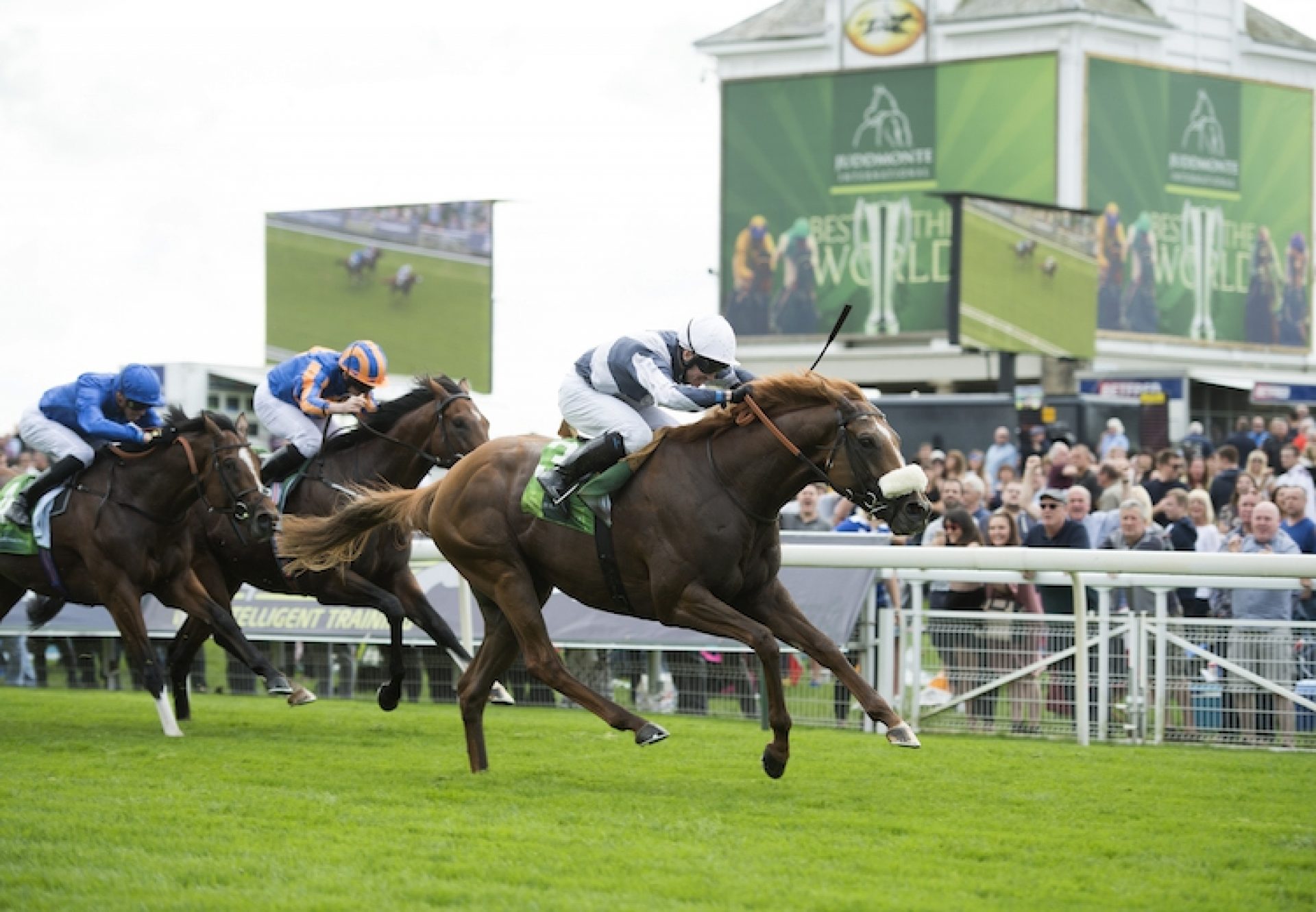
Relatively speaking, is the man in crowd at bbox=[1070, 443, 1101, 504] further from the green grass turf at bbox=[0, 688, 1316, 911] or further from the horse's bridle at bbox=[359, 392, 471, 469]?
the horse's bridle at bbox=[359, 392, 471, 469]

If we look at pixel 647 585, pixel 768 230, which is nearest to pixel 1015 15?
pixel 768 230

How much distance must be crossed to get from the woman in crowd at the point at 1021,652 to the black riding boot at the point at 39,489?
4.59 meters

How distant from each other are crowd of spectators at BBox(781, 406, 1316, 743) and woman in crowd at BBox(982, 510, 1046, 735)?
0.05ft

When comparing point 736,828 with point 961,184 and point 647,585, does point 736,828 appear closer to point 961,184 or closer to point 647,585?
point 647,585

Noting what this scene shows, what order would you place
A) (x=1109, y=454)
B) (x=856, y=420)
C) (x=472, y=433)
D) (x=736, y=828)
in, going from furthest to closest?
(x=1109, y=454) < (x=472, y=433) < (x=856, y=420) < (x=736, y=828)

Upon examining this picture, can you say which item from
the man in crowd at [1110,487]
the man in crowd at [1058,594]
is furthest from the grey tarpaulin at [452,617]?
the man in crowd at [1110,487]

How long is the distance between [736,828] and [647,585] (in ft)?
4.77

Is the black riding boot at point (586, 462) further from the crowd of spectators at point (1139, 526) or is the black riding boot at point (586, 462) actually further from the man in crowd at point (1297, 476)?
the man in crowd at point (1297, 476)

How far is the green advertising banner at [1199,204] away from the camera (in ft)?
120

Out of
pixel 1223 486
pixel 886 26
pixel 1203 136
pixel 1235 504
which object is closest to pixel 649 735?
pixel 1235 504

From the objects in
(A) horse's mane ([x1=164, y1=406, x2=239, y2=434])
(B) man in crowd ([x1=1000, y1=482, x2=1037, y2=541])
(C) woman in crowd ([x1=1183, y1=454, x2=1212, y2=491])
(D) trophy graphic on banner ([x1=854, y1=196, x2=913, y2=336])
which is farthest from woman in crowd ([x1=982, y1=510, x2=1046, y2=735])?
(D) trophy graphic on banner ([x1=854, y1=196, x2=913, y2=336])

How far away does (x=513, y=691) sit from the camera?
10812 millimetres

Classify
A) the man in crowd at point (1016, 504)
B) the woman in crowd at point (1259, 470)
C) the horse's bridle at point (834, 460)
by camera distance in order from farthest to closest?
the woman in crowd at point (1259, 470), the man in crowd at point (1016, 504), the horse's bridle at point (834, 460)

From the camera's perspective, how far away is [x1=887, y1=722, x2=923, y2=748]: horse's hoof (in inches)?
246
